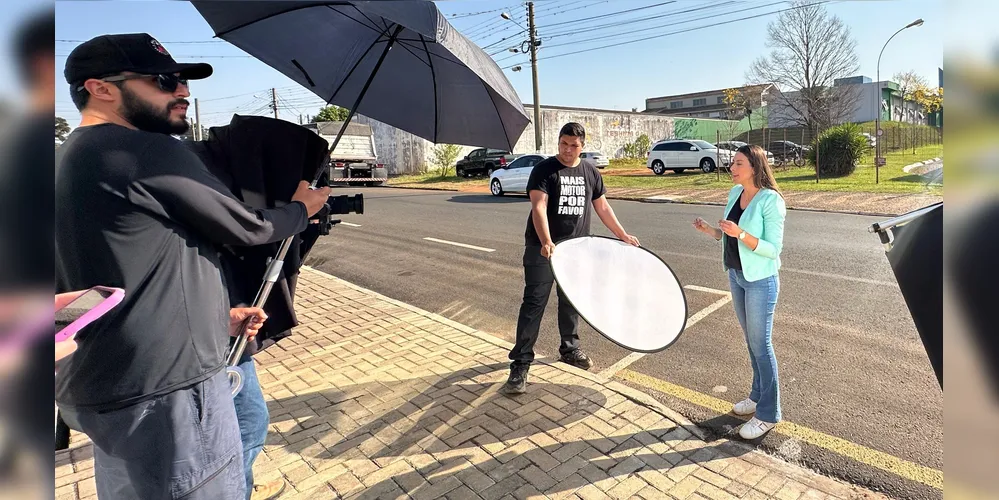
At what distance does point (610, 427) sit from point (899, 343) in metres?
3.08

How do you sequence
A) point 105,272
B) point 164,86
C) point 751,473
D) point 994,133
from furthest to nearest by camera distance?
1. point 751,473
2. point 164,86
3. point 105,272
4. point 994,133

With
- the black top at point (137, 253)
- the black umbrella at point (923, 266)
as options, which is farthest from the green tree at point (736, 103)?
the black top at point (137, 253)

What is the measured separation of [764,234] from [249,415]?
291 centimetres

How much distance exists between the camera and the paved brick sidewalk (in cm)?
269

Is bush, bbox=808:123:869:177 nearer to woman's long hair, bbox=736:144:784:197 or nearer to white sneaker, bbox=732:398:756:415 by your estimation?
woman's long hair, bbox=736:144:784:197

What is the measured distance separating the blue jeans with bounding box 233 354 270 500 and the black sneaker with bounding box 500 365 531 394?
1773 mm

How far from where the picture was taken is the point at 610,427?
3234 mm

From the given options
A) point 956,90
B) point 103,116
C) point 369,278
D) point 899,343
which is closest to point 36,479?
point 103,116

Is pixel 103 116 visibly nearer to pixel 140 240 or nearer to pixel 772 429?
pixel 140 240

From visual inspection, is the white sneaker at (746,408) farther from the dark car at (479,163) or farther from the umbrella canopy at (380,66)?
the dark car at (479,163)

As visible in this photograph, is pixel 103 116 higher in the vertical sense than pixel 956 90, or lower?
higher

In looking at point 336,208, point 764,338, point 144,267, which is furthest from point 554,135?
point 144,267

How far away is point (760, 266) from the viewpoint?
311 centimetres

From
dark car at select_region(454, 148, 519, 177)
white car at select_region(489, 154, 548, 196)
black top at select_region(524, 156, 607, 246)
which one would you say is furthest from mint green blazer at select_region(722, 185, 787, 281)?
dark car at select_region(454, 148, 519, 177)
